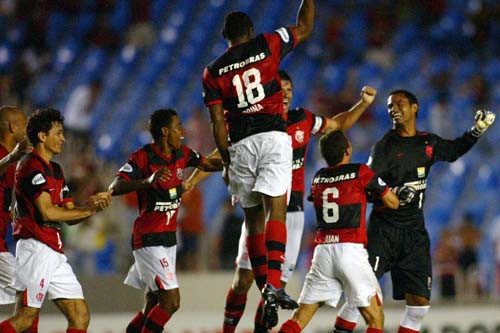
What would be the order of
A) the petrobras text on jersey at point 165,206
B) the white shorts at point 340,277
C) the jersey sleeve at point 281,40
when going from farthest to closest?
the petrobras text on jersey at point 165,206, the white shorts at point 340,277, the jersey sleeve at point 281,40

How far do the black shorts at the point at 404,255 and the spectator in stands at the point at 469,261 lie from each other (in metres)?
4.07

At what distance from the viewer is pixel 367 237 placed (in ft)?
27.3

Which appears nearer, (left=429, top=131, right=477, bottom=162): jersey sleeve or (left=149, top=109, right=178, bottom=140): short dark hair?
(left=149, top=109, right=178, bottom=140): short dark hair

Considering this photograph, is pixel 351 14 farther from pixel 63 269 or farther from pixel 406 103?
pixel 63 269

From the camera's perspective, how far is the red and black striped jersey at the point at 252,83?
282 inches

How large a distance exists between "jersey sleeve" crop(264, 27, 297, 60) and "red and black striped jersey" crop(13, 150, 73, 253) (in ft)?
5.84

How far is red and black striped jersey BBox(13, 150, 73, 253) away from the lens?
696cm

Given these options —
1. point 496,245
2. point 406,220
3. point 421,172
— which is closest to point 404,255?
point 406,220

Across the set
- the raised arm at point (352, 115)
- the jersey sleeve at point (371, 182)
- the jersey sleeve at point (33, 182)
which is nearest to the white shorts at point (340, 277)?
the jersey sleeve at point (371, 182)

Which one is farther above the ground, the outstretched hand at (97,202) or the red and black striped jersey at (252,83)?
the red and black striped jersey at (252,83)

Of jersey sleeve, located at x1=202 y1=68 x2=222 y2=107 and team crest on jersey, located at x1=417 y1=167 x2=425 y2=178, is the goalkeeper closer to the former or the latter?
→ team crest on jersey, located at x1=417 y1=167 x2=425 y2=178

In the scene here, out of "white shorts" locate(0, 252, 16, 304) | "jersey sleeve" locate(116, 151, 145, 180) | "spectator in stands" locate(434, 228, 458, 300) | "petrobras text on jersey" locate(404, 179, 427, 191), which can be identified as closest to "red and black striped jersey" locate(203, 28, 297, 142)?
"jersey sleeve" locate(116, 151, 145, 180)

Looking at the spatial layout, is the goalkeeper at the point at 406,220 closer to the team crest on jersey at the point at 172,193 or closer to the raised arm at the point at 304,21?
the raised arm at the point at 304,21

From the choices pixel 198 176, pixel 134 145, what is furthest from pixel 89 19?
pixel 198 176
